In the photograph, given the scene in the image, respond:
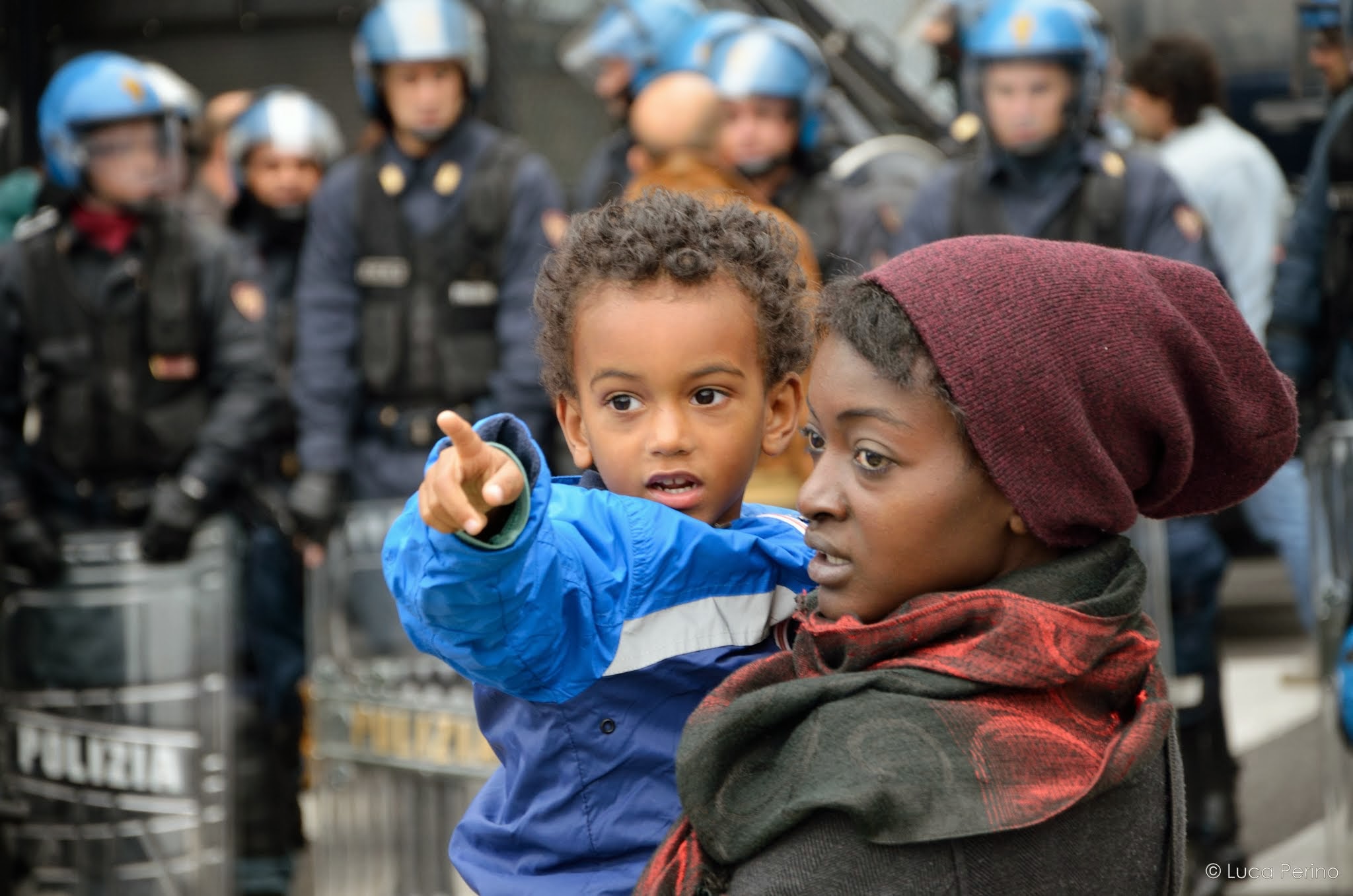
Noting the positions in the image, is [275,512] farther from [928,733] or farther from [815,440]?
[928,733]

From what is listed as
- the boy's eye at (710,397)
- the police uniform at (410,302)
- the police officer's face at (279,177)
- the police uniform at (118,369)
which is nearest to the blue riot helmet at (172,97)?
the police officer's face at (279,177)

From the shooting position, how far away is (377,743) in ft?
14.8

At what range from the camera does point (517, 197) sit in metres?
5.16

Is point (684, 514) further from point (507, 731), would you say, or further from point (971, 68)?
point (971, 68)

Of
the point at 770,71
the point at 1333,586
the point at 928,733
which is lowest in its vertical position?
the point at 1333,586

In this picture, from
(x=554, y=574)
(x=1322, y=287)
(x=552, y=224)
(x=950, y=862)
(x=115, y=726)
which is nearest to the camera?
(x=950, y=862)

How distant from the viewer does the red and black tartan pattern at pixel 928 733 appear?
1.50 meters

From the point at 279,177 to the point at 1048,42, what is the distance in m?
3.18

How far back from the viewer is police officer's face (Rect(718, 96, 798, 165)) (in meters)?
5.54

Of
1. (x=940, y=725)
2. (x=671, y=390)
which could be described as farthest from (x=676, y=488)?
(x=940, y=725)

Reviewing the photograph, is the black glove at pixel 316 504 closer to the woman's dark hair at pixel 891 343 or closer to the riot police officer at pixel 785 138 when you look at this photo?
the riot police officer at pixel 785 138

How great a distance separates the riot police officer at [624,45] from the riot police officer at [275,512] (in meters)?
1.10

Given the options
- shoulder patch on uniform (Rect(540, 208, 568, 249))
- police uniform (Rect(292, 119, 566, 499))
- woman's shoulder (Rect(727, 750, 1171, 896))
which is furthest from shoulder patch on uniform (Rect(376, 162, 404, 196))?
woman's shoulder (Rect(727, 750, 1171, 896))

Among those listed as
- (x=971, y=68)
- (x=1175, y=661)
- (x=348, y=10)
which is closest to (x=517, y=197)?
(x=971, y=68)
